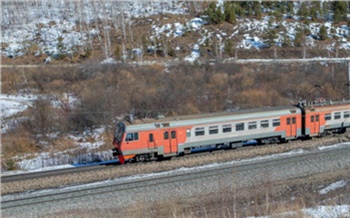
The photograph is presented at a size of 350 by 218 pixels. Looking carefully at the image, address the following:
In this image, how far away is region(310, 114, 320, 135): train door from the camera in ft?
76.6

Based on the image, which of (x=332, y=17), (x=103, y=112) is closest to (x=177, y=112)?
(x=103, y=112)

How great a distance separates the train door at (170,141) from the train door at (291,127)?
678 centimetres

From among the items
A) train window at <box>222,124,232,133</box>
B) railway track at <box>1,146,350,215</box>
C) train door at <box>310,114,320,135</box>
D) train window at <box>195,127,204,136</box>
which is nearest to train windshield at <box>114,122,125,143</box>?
railway track at <box>1,146,350,215</box>

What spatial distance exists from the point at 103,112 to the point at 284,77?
20065 millimetres

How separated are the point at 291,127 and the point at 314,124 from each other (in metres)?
1.72

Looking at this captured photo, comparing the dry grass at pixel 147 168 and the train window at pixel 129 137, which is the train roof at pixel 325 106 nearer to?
the dry grass at pixel 147 168

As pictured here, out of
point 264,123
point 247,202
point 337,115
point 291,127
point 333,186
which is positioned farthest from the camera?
point 337,115

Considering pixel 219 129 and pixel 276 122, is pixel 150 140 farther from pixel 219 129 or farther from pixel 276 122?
pixel 276 122

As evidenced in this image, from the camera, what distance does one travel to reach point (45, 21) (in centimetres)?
7381

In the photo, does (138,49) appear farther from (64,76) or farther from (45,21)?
(45,21)

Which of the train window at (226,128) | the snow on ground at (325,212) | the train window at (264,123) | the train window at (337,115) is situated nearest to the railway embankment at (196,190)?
the snow on ground at (325,212)

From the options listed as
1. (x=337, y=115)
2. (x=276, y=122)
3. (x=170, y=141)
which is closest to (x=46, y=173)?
(x=170, y=141)

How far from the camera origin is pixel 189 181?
16.5 m

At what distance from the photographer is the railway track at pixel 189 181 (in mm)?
15094
